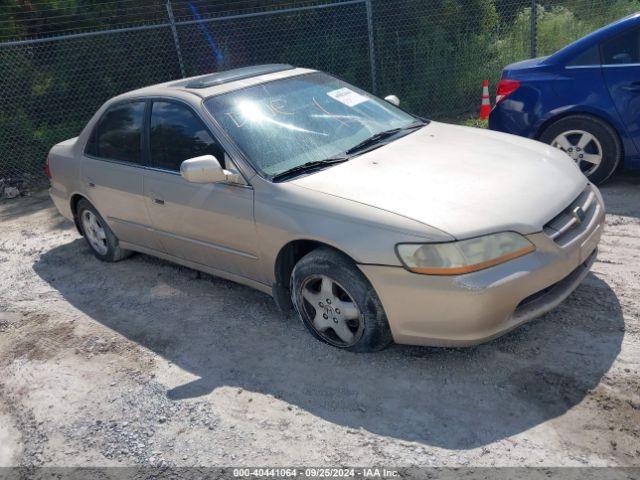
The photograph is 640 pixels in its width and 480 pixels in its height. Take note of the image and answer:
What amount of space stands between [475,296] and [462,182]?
771 mm

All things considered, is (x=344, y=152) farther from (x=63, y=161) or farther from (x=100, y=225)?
(x=63, y=161)

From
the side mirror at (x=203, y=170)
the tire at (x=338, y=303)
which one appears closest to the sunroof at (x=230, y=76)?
the side mirror at (x=203, y=170)

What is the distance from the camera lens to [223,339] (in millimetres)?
4105

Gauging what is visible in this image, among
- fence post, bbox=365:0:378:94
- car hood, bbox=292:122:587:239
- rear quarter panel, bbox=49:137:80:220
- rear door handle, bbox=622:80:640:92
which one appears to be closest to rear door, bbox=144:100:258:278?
car hood, bbox=292:122:587:239

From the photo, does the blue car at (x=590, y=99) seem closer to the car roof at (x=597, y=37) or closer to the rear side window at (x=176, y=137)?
the car roof at (x=597, y=37)

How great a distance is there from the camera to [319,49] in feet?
33.0

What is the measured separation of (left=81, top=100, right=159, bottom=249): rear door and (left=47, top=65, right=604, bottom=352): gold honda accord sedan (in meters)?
0.02

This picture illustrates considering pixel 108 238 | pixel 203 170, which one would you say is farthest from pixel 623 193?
pixel 108 238

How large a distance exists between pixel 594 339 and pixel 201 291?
2866mm

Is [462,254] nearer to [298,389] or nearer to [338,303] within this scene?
[338,303]

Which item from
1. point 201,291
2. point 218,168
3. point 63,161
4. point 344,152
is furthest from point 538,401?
point 63,161

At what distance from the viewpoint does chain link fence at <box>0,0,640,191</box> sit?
976 cm

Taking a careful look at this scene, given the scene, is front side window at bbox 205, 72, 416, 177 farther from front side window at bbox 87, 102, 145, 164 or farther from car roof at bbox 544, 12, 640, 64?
car roof at bbox 544, 12, 640, 64

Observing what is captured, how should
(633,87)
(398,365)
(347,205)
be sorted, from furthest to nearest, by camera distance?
1. (633,87)
2. (398,365)
3. (347,205)
